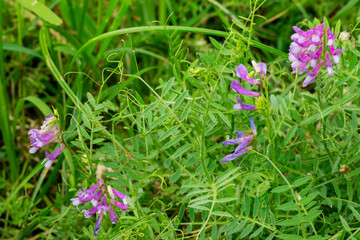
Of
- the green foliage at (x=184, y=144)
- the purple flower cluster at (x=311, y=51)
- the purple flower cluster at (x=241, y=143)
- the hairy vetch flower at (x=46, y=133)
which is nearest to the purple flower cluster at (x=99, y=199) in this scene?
the green foliage at (x=184, y=144)

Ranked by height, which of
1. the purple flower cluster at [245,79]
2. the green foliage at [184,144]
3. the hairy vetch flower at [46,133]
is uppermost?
the purple flower cluster at [245,79]

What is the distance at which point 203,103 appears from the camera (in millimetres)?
1467

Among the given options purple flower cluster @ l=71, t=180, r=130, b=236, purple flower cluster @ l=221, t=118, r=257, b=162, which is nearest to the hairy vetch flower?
purple flower cluster @ l=71, t=180, r=130, b=236

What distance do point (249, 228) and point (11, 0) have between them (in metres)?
1.82

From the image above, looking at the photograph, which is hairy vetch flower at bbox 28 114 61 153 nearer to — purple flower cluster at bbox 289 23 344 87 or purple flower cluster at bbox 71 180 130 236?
purple flower cluster at bbox 71 180 130 236

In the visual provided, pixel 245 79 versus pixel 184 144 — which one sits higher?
pixel 245 79

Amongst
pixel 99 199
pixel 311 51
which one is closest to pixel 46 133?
pixel 99 199

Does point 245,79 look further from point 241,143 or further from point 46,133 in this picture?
point 46,133

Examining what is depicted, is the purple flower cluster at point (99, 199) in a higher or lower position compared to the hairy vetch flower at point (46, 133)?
lower

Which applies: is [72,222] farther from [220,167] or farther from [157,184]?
[220,167]

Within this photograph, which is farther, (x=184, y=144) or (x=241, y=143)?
(x=184, y=144)

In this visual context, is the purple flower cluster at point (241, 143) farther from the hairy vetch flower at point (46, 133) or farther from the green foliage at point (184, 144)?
the hairy vetch flower at point (46, 133)

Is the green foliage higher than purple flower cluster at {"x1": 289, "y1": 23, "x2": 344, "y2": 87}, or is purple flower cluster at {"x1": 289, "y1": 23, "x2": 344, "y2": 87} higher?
purple flower cluster at {"x1": 289, "y1": 23, "x2": 344, "y2": 87}

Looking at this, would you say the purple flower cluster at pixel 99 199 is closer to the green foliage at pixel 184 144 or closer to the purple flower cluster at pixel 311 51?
the green foliage at pixel 184 144
